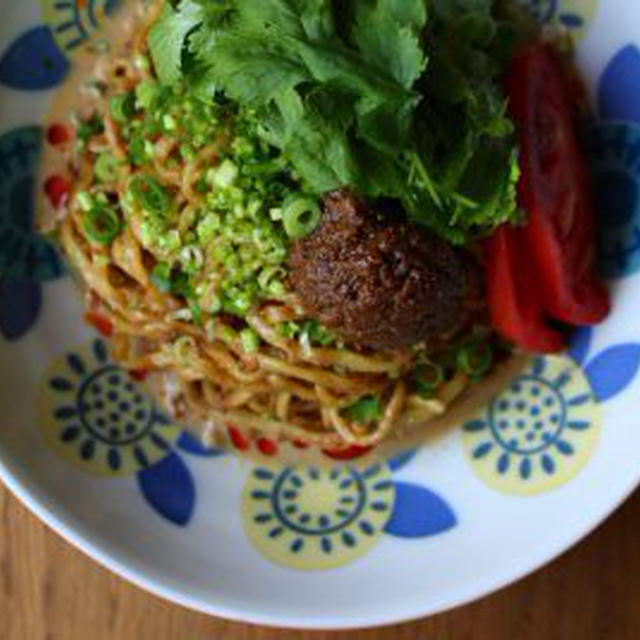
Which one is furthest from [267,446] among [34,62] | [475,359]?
[34,62]

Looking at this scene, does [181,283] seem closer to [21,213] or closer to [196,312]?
[196,312]

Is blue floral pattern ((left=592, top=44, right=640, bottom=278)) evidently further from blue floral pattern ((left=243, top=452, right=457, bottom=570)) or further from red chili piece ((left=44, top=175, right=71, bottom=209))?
red chili piece ((left=44, top=175, right=71, bottom=209))

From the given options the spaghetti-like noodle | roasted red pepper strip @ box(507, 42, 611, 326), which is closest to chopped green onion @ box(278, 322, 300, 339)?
the spaghetti-like noodle

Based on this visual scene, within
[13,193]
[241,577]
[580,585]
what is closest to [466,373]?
[580,585]

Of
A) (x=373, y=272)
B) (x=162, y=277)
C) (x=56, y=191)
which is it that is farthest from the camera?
(x=56, y=191)

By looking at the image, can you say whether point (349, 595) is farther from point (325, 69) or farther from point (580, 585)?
point (325, 69)
